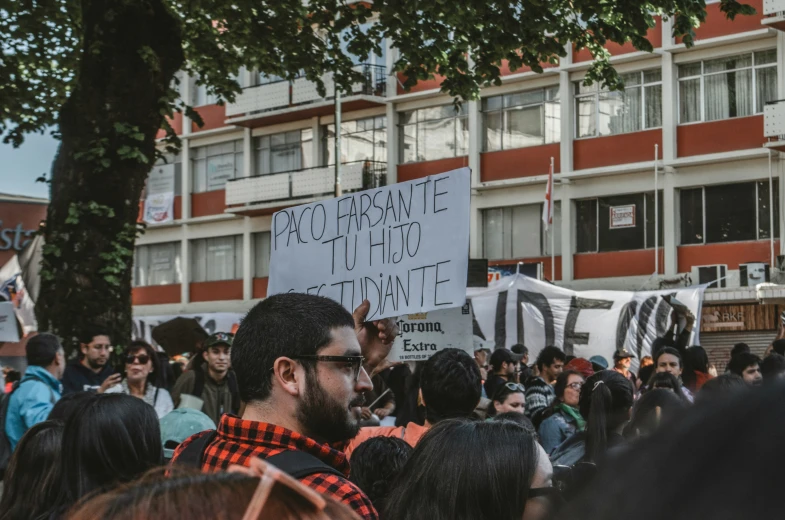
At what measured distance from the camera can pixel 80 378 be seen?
820 cm

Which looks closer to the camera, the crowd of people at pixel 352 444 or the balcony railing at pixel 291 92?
the crowd of people at pixel 352 444

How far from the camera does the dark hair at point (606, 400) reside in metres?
4.94

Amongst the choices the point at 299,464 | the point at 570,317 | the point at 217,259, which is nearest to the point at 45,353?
the point at 299,464

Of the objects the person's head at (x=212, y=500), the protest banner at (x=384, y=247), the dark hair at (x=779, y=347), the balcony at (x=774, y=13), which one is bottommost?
the dark hair at (x=779, y=347)

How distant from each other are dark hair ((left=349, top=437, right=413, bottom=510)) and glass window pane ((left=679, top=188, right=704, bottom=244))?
22.7 metres

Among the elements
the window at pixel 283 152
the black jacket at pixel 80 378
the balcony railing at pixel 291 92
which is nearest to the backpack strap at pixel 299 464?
the black jacket at pixel 80 378

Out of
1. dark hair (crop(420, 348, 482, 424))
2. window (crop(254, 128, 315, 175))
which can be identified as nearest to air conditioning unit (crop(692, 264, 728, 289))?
window (crop(254, 128, 315, 175))

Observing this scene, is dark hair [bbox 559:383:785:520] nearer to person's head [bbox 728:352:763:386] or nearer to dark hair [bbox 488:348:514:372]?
person's head [bbox 728:352:763:386]

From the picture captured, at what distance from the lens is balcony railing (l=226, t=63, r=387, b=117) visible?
32.1 metres

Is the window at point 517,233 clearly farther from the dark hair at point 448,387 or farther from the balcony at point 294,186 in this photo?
the dark hair at point 448,387

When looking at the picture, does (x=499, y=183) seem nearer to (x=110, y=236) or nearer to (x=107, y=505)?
(x=110, y=236)

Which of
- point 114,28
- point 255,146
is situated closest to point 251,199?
point 255,146

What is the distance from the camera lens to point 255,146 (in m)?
35.9

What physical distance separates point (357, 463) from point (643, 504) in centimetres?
348
